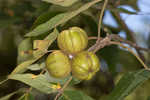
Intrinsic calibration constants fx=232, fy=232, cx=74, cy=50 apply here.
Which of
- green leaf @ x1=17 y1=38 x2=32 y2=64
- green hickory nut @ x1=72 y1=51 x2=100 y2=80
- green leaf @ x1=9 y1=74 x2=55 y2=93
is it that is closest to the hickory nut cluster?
green hickory nut @ x1=72 y1=51 x2=100 y2=80

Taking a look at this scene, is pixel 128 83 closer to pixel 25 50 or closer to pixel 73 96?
pixel 73 96

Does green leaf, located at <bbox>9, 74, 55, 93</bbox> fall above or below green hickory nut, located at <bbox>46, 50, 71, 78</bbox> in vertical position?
below

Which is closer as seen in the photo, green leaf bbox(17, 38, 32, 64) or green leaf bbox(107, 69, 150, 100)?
green leaf bbox(107, 69, 150, 100)

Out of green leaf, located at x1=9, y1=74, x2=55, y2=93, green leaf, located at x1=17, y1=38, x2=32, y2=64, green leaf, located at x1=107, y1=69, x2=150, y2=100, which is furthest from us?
green leaf, located at x1=17, y1=38, x2=32, y2=64

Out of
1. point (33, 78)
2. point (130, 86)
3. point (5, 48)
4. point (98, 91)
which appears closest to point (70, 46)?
point (33, 78)

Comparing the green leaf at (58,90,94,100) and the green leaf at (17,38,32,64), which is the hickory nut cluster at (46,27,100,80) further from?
the green leaf at (17,38,32,64)

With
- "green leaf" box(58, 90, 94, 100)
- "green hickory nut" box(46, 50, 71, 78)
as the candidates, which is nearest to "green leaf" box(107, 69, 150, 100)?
"green leaf" box(58, 90, 94, 100)

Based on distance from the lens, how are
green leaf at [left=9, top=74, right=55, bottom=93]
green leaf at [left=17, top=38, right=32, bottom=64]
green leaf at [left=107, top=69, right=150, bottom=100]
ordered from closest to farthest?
1. green leaf at [left=107, top=69, right=150, bottom=100]
2. green leaf at [left=9, top=74, right=55, bottom=93]
3. green leaf at [left=17, top=38, right=32, bottom=64]

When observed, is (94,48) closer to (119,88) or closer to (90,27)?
(119,88)
